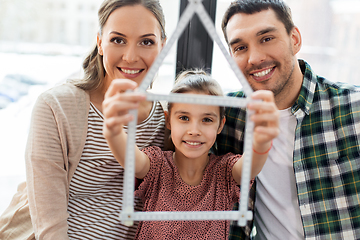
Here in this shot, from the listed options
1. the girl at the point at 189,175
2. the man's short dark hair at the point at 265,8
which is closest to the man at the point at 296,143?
the man's short dark hair at the point at 265,8

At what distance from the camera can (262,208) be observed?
1.45 m

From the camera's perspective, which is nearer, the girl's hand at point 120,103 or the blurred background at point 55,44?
the girl's hand at point 120,103

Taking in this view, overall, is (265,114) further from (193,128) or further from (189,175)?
(189,175)

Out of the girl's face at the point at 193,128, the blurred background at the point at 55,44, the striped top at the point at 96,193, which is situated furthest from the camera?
the blurred background at the point at 55,44

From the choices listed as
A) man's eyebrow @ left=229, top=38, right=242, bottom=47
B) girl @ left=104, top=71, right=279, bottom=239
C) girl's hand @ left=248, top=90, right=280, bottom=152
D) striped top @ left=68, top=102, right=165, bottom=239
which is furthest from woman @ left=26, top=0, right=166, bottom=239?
girl's hand @ left=248, top=90, right=280, bottom=152

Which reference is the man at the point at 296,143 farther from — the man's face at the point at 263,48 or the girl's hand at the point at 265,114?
the girl's hand at the point at 265,114

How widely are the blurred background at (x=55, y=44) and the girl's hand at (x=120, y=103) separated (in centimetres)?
86

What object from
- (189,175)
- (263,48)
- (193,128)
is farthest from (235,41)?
(189,175)

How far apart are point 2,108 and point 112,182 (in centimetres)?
90

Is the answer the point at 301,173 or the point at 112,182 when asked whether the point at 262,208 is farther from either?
the point at 112,182

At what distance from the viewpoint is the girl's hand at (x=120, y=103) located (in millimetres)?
798

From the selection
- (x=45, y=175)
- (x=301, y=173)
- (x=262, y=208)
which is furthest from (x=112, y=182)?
(x=301, y=173)

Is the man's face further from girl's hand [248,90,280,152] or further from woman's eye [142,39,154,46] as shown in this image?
girl's hand [248,90,280,152]

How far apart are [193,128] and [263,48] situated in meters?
0.54
